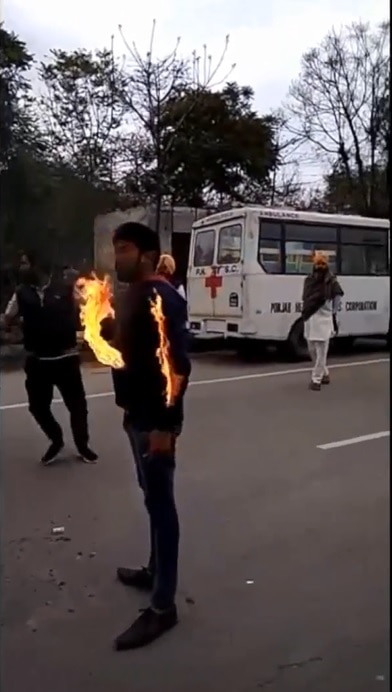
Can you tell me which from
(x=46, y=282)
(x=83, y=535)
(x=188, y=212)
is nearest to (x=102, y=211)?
(x=46, y=282)

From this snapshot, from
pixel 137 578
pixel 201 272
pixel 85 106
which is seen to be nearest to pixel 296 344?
pixel 201 272

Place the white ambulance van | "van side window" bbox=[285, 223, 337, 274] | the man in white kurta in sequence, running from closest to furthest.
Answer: the man in white kurta → the white ambulance van → "van side window" bbox=[285, 223, 337, 274]

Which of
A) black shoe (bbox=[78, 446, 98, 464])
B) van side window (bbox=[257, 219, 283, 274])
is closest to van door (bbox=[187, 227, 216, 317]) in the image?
van side window (bbox=[257, 219, 283, 274])

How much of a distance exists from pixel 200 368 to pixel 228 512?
6.25m

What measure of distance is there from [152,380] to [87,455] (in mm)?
2697

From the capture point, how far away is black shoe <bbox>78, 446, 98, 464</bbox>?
5.29 m

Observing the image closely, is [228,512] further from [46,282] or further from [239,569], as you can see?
[46,282]

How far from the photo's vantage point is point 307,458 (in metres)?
5.34

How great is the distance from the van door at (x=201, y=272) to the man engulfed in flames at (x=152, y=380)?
8590mm

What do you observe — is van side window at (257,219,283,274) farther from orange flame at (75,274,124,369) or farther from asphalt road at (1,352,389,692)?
orange flame at (75,274,124,369)

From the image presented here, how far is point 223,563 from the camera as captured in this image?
137 inches

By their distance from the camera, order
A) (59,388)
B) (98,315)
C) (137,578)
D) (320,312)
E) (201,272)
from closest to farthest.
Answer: (98,315)
(137,578)
(59,388)
(320,312)
(201,272)

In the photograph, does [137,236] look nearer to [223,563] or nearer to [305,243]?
[223,563]

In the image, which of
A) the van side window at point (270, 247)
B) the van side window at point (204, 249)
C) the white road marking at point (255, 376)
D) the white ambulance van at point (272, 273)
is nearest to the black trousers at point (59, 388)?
the white road marking at point (255, 376)
